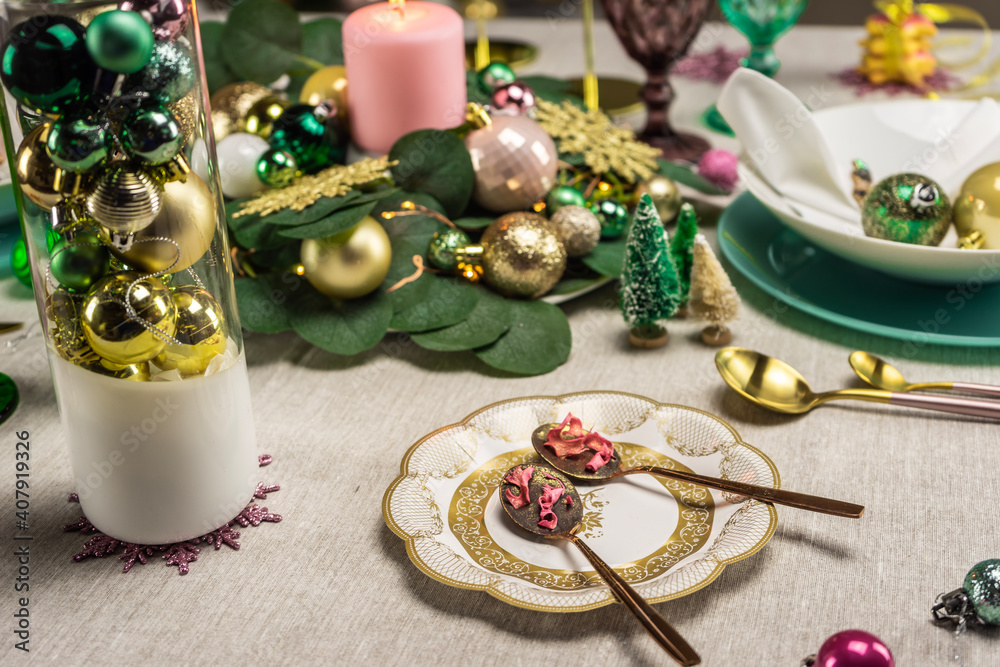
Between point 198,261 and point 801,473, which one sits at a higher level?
point 198,261

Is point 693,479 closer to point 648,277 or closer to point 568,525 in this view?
point 568,525

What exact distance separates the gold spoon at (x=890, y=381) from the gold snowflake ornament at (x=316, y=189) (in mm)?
390

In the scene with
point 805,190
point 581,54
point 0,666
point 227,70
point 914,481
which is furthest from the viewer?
point 581,54

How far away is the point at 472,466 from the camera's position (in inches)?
21.2

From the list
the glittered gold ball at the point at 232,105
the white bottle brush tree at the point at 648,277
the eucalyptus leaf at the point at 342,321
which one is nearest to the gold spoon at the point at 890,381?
the white bottle brush tree at the point at 648,277

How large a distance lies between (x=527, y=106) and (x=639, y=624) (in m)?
0.56

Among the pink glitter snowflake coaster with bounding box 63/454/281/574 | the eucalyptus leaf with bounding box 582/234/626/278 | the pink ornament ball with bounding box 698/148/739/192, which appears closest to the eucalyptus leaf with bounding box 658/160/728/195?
the pink ornament ball with bounding box 698/148/739/192

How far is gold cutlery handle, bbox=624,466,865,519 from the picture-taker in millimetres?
477

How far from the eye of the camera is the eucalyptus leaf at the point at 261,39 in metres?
0.91

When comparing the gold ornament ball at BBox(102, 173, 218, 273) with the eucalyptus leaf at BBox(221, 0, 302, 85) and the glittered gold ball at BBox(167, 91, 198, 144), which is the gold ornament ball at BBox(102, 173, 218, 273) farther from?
the eucalyptus leaf at BBox(221, 0, 302, 85)

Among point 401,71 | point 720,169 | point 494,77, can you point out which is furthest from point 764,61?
point 401,71

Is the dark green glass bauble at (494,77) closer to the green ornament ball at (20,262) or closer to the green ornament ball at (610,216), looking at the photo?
the green ornament ball at (610,216)

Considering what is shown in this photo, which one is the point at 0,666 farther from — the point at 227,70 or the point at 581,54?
the point at 581,54

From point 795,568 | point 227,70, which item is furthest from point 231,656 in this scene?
point 227,70
